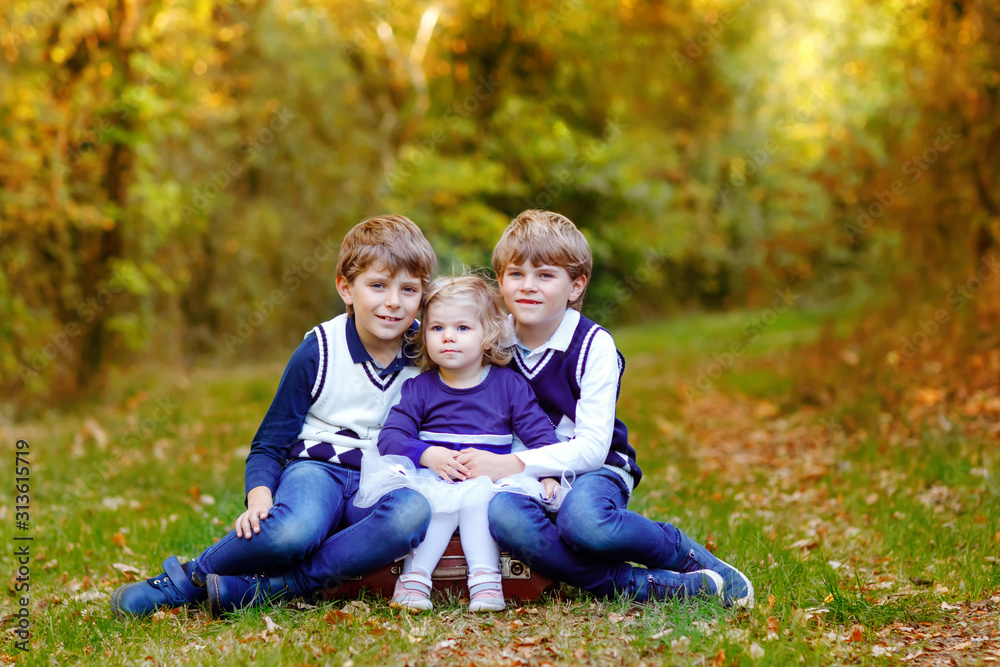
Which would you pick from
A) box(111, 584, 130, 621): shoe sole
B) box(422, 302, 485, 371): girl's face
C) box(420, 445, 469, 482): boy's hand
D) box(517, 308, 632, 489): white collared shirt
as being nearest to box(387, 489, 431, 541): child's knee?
box(420, 445, 469, 482): boy's hand

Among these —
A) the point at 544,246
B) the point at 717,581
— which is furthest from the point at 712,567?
the point at 544,246

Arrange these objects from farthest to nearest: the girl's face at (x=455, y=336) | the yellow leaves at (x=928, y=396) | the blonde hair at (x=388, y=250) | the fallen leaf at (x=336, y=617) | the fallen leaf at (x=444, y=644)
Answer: the yellow leaves at (x=928, y=396)
the blonde hair at (x=388, y=250)
the girl's face at (x=455, y=336)
the fallen leaf at (x=336, y=617)
the fallen leaf at (x=444, y=644)

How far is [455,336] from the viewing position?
124 inches

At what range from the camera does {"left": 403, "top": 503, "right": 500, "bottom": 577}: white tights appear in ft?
9.95

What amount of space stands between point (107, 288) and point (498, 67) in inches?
294

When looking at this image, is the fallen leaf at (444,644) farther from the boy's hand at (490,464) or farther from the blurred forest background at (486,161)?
the blurred forest background at (486,161)

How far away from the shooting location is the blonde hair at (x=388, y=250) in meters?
3.25

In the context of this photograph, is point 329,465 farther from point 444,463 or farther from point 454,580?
point 454,580

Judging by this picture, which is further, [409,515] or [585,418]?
[585,418]

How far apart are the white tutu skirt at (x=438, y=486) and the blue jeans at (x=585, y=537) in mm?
36

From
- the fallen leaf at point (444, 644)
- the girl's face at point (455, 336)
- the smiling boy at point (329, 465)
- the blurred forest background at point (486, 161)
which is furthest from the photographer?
the blurred forest background at point (486, 161)

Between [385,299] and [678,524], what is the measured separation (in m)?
1.82

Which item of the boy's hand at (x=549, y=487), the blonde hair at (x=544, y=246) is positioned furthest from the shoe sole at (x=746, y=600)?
the blonde hair at (x=544, y=246)

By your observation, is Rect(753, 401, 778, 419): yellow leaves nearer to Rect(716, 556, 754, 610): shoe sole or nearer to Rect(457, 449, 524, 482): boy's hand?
Rect(716, 556, 754, 610): shoe sole
